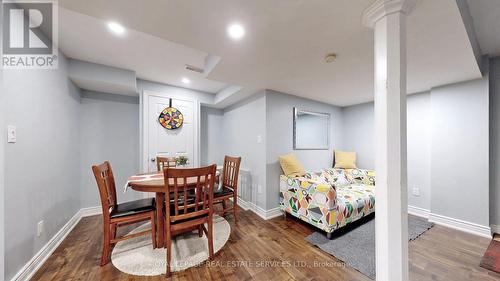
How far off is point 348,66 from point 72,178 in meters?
4.12

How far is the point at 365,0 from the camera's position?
1094 mm

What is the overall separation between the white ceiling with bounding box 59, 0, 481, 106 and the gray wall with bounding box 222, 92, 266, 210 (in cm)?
51

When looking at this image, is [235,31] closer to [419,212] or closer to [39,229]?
[39,229]

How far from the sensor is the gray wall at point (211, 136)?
4154mm

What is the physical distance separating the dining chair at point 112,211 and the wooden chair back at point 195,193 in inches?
14.4

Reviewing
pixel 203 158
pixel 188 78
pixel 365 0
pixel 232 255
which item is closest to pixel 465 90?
pixel 365 0

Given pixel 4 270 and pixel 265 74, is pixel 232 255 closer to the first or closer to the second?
pixel 4 270

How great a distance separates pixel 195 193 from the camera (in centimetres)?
173

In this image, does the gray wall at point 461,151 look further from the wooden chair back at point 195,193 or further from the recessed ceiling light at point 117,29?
the recessed ceiling light at point 117,29

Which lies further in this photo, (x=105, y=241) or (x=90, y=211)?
(x=90, y=211)

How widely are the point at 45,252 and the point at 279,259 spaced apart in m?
2.41

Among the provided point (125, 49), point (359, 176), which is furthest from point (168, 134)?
point (359, 176)

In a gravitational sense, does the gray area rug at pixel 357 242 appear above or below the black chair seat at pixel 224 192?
below

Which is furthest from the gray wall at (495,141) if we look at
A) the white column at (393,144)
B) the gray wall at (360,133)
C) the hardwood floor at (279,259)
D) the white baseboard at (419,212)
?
the white column at (393,144)
